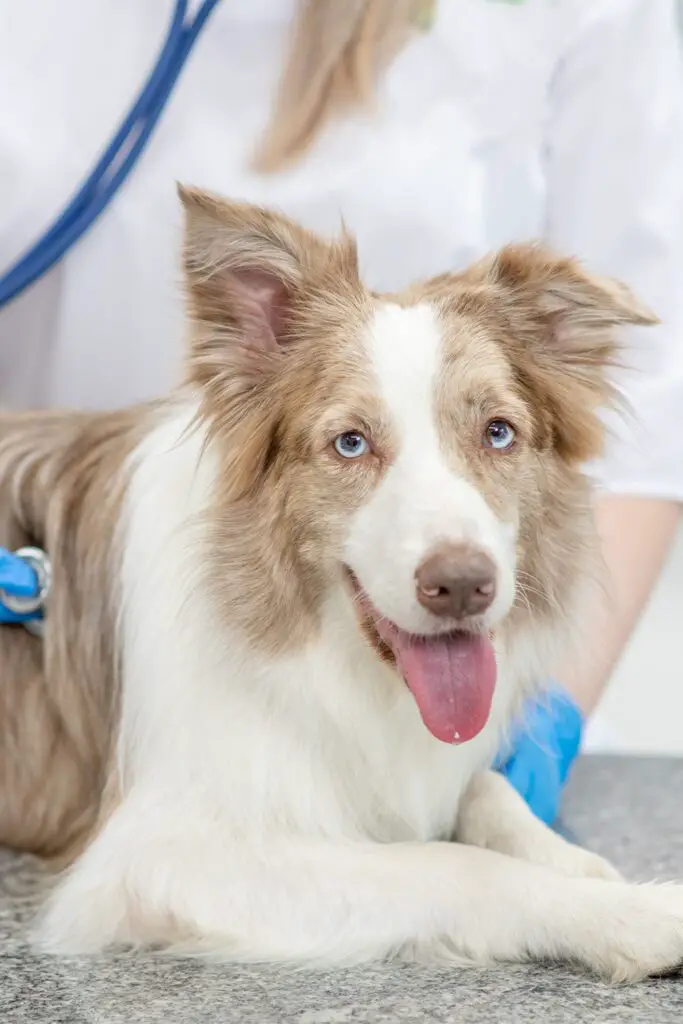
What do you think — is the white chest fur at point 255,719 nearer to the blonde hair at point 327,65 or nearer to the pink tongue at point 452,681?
the pink tongue at point 452,681

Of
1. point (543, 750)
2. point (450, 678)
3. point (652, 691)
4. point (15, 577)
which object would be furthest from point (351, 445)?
point (652, 691)

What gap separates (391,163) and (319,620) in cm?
72

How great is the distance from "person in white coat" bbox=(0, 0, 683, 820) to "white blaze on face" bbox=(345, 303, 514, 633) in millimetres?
422

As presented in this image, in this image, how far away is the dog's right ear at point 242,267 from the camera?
1.39 metres

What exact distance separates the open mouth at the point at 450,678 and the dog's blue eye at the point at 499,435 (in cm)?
22

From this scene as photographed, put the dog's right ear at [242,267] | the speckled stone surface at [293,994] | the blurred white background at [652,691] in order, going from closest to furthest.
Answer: the speckled stone surface at [293,994] → the dog's right ear at [242,267] → the blurred white background at [652,691]

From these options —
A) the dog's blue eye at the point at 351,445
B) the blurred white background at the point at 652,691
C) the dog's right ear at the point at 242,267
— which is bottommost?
the blurred white background at the point at 652,691

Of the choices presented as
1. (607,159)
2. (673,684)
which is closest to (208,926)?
(607,159)

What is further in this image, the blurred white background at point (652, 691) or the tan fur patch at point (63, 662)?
the blurred white background at point (652, 691)

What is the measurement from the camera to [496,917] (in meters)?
1.31

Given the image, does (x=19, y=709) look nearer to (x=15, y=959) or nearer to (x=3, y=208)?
(x=15, y=959)

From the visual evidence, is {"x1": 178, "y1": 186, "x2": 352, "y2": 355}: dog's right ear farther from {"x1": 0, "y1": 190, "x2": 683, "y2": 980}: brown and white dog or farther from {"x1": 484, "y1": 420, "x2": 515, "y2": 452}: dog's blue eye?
{"x1": 484, "y1": 420, "x2": 515, "y2": 452}: dog's blue eye

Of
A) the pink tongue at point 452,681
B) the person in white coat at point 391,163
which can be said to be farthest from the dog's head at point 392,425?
the person in white coat at point 391,163

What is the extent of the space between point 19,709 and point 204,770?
0.31m
